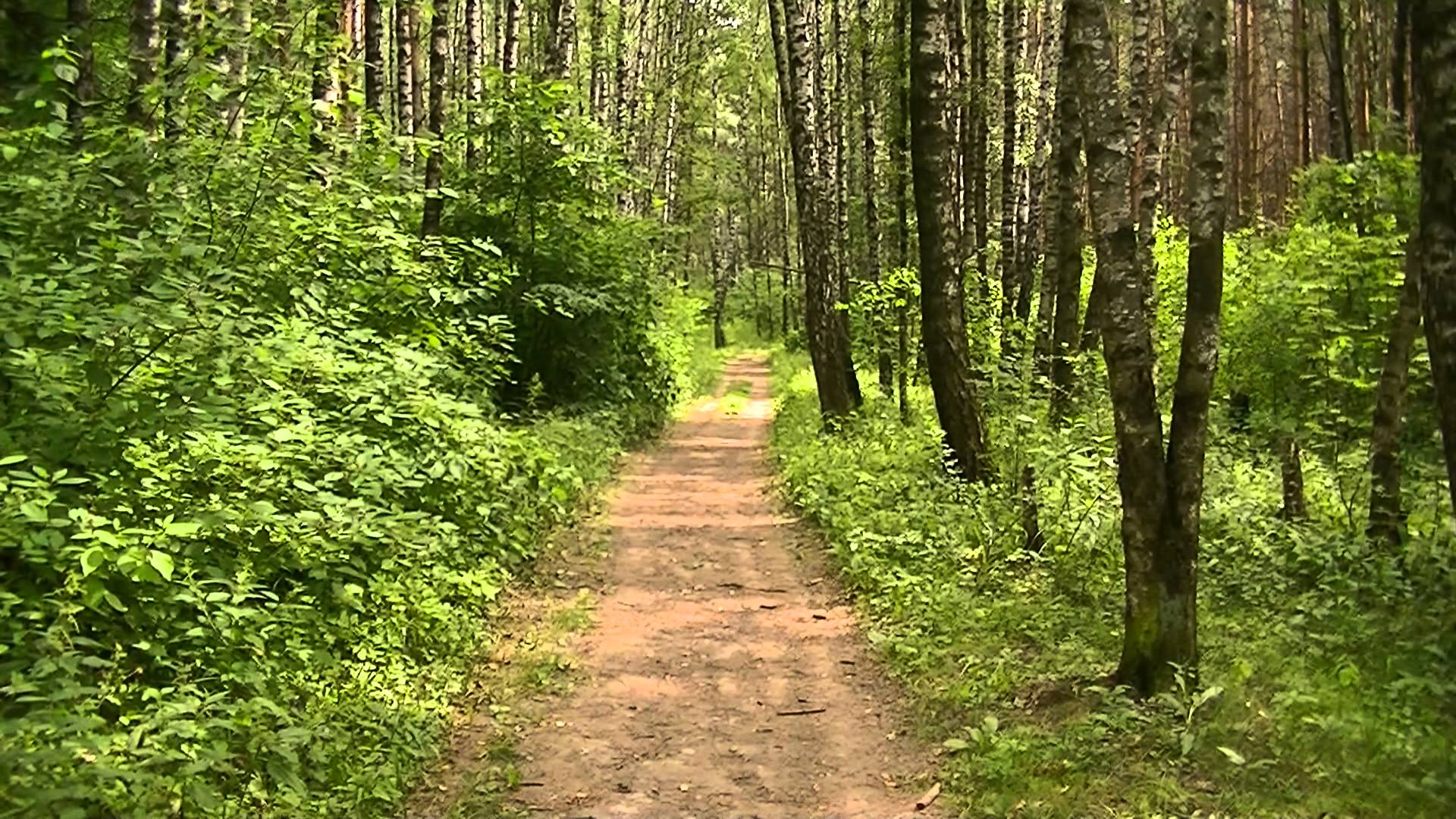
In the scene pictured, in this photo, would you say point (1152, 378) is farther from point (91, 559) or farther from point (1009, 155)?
point (1009, 155)

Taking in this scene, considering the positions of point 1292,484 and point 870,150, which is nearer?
point 1292,484

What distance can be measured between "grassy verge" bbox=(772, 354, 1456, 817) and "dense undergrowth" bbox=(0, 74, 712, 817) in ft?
10.6

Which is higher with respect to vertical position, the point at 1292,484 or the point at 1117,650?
the point at 1292,484

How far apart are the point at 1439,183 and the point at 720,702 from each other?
5051 mm

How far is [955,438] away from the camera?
12.1 metres

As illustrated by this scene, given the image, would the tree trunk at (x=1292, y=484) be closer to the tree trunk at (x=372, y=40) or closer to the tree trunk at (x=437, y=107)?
the tree trunk at (x=437, y=107)

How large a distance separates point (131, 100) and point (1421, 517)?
10139 mm

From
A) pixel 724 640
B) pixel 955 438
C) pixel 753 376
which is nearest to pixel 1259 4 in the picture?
pixel 753 376

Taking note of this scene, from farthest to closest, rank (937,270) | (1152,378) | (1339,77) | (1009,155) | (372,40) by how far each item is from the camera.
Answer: (1009,155) < (1339,77) < (372,40) < (937,270) < (1152,378)

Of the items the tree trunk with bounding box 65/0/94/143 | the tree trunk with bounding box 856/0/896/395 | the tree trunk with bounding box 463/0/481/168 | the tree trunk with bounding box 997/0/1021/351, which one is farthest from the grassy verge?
the tree trunk with bounding box 463/0/481/168

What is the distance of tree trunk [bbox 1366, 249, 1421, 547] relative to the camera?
27.3 ft

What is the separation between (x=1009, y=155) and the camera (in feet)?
63.8

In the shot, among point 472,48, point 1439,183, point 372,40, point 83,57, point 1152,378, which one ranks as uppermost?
point 472,48

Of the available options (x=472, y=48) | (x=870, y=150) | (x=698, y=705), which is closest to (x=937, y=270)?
(x=698, y=705)
